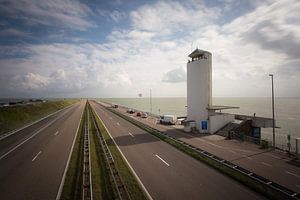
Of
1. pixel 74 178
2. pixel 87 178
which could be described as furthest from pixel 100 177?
pixel 74 178

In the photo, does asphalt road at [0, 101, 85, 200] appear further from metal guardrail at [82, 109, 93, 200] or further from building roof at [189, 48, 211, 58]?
building roof at [189, 48, 211, 58]

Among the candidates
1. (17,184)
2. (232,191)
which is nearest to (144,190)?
(232,191)

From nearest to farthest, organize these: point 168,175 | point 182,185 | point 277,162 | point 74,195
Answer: point 74,195 < point 182,185 < point 168,175 < point 277,162

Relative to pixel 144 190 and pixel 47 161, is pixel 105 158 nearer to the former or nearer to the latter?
pixel 47 161

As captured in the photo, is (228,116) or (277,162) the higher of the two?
(228,116)

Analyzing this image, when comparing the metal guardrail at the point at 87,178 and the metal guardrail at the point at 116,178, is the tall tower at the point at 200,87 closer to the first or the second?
the metal guardrail at the point at 116,178

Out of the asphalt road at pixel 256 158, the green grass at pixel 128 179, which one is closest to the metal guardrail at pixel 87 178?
the green grass at pixel 128 179

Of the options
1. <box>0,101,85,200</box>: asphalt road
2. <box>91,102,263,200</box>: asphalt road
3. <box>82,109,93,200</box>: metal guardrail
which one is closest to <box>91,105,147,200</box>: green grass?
<box>91,102,263,200</box>: asphalt road
